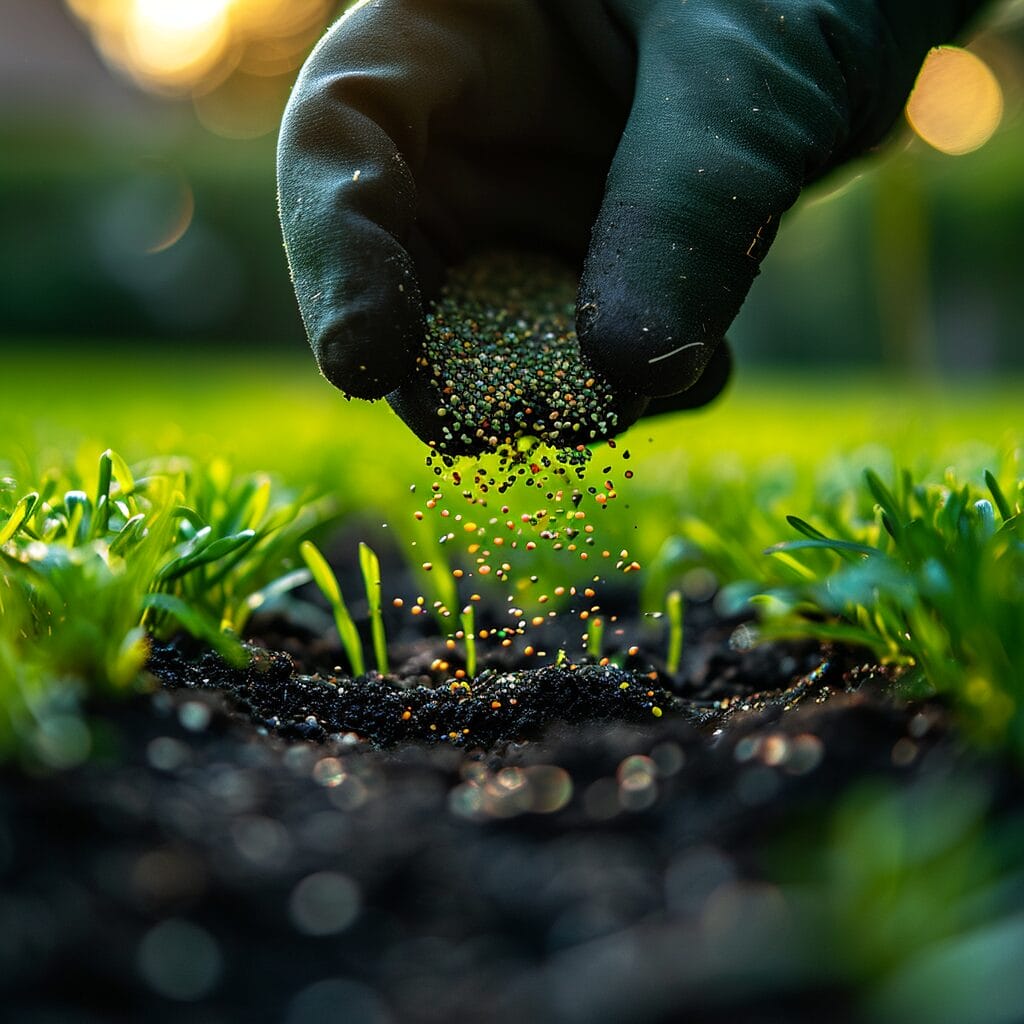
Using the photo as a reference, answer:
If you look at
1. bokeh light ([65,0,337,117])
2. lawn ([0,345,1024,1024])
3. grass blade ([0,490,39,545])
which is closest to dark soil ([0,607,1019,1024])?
lawn ([0,345,1024,1024])

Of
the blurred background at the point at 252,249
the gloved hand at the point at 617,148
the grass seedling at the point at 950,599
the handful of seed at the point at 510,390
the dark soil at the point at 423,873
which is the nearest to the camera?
the dark soil at the point at 423,873

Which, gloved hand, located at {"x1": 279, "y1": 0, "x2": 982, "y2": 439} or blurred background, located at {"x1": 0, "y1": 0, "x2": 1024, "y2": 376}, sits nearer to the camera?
gloved hand, located at {"x1": 279, "y1": 0, "x2": 982, "y2": 439}

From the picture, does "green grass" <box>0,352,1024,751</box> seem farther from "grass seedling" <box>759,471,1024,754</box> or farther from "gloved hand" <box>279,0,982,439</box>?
"gloved hand" <box>279,0,982,439</box>

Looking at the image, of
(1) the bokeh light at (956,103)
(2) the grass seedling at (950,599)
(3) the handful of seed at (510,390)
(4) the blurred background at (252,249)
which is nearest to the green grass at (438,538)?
(2) the grass seedling at (950,599)

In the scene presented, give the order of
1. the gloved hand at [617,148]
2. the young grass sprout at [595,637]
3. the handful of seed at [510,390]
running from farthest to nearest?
the young grass sprout at [595,637]
the handful of seed at [510,390]
the gloved hand at [617,148]

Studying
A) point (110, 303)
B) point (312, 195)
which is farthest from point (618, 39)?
point (110, 303)

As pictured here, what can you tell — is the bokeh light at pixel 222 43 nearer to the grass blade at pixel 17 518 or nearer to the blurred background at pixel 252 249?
the blurred background at pixel 252 249

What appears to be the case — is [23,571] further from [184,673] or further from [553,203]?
[553,203]
